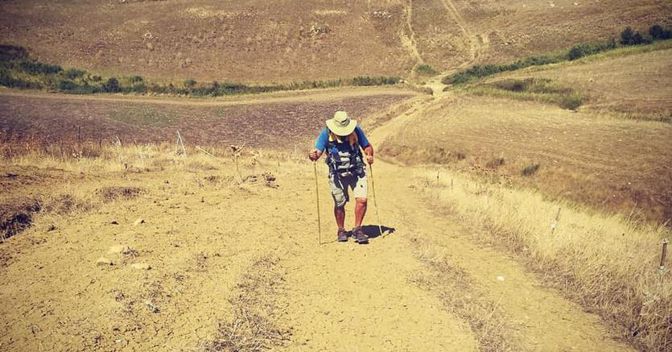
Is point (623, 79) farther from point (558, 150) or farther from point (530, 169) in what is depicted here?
point (530, 169)

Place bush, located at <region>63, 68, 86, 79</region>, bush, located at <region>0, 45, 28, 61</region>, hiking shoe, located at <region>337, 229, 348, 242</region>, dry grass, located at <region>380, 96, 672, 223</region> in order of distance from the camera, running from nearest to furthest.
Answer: hiking shoe, located at <region>337, 229, 348, 242</region> → dry grass, located at <region>380, 96, 672, 223</region> → bush, located at <region>63, 68, 86, 79</region> → bush, located at <region>0, 45, 28, 61</region>

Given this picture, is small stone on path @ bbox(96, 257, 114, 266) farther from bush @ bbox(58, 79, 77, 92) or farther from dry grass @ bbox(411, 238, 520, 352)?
bush @ bbox(58, 79, 77, 92)

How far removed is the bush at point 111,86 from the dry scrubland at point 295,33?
5533 mm

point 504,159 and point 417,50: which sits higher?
point 417,50

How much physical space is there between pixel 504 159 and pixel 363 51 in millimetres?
40936

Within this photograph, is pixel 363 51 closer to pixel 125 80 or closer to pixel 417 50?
pixel 417 50

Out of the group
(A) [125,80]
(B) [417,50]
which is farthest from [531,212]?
(B) [417,50]

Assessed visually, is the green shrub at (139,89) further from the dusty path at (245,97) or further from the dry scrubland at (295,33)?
the dry scrubland at (295,33)

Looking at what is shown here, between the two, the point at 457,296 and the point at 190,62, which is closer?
the point at 457,296

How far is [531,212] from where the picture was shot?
40.8 feet

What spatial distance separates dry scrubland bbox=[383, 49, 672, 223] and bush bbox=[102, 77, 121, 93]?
1149 inches

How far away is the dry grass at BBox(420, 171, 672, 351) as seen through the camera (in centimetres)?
734

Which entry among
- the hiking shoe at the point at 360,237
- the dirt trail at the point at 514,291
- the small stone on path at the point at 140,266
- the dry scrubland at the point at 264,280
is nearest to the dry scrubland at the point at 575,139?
the dry scrubland at the point at 264,280

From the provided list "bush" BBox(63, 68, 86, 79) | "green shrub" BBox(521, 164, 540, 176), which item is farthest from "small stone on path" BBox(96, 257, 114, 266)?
"bush" BBox(63, 68, 86, 79)
